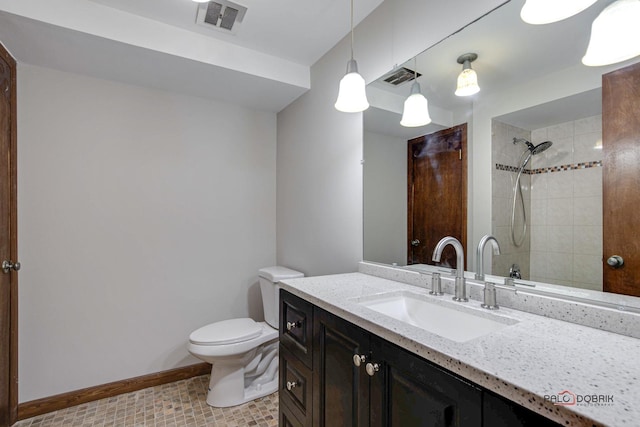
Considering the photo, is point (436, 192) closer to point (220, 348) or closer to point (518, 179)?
point (518, 179)

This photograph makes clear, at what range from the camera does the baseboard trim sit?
188cm

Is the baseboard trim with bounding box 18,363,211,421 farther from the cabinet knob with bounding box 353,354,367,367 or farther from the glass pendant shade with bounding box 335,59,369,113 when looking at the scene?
the glass pendant shade with bounding box 335,59,369,113

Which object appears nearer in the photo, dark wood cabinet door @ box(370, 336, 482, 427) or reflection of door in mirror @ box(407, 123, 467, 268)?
dark wood cabinet door @ box(370, 336, 482, 427)

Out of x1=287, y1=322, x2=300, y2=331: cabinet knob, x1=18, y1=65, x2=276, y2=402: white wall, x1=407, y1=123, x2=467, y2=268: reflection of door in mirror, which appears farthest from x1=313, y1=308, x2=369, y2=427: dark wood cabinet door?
x1=18, y1=65, x2=276, y2=402: white wall

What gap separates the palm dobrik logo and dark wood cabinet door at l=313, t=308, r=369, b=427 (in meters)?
0.49

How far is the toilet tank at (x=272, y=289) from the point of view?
2.19 m

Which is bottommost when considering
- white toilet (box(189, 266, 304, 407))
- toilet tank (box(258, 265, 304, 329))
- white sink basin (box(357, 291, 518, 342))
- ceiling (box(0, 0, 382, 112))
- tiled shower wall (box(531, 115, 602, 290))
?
white toilet (box(189, 266, 304, 407))

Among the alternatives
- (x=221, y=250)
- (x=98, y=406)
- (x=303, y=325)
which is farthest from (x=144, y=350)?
(x=303, y=325)

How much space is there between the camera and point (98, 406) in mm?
1979

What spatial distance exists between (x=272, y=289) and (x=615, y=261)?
1874mm

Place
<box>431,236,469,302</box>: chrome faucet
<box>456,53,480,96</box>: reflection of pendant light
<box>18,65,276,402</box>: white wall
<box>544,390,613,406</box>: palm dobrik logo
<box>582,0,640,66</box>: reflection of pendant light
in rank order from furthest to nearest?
<box>18,65,276,402</box>: white wall → <box>456,53,480,96</box>: reflection of pendant light → <box>431,236,469,302</box>: chrome faucet → <box>582,0,640,66</box>: reflection of pendant light → <box>544,390,613,406</box>: palm dobrik logo

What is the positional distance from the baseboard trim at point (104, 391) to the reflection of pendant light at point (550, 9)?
2825mm

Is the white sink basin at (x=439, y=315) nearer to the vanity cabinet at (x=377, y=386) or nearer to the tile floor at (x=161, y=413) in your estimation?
the vanity cabinet at (x=377, y=386)

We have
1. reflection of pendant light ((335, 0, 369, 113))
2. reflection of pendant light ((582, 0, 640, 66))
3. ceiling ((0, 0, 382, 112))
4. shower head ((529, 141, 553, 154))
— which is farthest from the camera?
ceiling ((0, 0, 382, 112))
